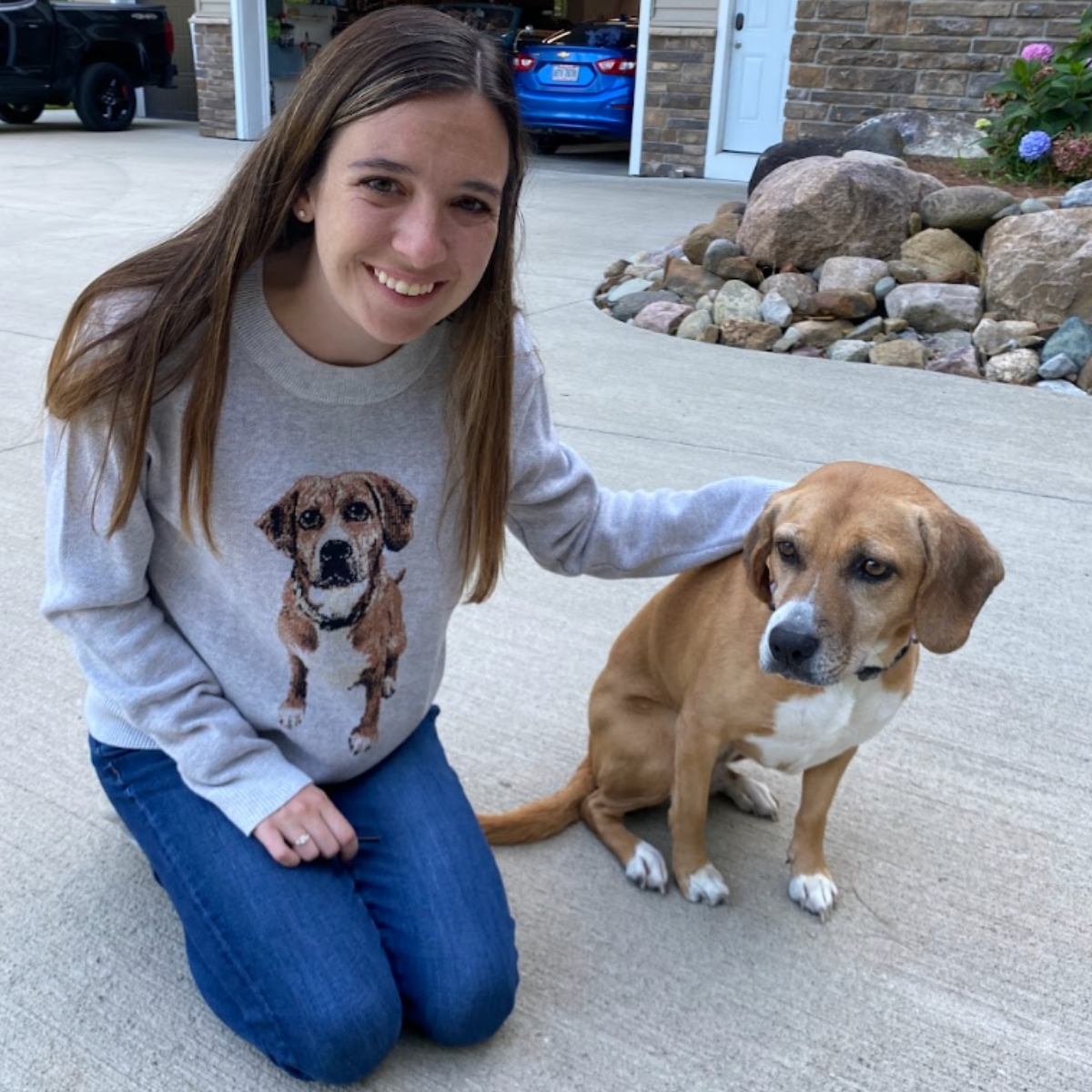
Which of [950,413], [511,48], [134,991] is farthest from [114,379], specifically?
[511,48]

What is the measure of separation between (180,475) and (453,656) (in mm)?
1374

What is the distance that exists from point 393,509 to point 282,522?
206mm

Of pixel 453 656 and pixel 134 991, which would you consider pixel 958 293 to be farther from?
pixel 134 991

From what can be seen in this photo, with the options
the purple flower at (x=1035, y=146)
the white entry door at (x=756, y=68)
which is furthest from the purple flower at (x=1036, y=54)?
the white entry door at (x=756, y=68)

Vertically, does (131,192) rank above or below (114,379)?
below

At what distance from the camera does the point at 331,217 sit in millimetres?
1791

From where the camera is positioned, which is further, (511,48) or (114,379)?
(511,48)

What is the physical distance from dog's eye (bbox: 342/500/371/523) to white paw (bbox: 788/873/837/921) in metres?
1.17

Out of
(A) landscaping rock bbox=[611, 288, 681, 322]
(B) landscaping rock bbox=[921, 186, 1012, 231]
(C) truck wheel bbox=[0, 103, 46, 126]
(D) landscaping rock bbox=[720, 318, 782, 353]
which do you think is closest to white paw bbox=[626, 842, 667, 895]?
(D) landscaping rock bbox=[720, 318, 782, 353]

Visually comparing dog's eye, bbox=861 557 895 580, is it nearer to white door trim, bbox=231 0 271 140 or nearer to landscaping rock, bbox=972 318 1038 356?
landscaping rock, bbox=972 318 1038 356

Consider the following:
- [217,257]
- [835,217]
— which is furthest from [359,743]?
[835,217]

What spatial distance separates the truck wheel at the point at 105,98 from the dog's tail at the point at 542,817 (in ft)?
56.1

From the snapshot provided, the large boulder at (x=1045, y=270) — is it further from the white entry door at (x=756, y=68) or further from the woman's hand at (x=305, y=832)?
the white entry door at (x=756, y=68)

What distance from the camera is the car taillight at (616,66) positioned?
13.6 meters
